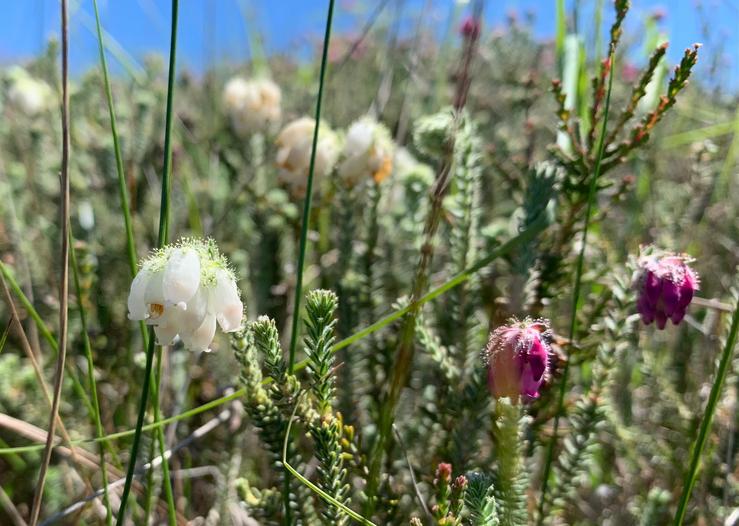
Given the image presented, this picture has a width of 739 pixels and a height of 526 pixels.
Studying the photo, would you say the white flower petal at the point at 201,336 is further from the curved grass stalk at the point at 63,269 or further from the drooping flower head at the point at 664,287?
the drooping flower head at the point at 664,287

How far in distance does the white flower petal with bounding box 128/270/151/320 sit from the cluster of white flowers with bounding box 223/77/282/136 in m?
1.52

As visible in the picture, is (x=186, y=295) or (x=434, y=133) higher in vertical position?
(x=434, y=133)

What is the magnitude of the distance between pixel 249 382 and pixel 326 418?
0.12m

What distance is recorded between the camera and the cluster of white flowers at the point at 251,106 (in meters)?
2.19

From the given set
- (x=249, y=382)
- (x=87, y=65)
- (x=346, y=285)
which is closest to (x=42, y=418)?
(x=346, y=285)

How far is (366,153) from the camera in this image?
5.26ft

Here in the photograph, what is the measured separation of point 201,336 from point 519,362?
1.17 ft

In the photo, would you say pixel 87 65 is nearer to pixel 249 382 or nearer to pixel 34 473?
pixel 34 473

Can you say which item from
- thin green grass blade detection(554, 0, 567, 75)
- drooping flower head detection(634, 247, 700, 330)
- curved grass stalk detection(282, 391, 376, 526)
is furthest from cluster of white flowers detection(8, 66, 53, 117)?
drooping flower head detection(634, 247, 700, 330)

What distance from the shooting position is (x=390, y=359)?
1342 mm

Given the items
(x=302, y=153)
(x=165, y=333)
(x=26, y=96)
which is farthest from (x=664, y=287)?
(x=26, y=96)

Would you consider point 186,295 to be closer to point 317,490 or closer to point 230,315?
point 230,315

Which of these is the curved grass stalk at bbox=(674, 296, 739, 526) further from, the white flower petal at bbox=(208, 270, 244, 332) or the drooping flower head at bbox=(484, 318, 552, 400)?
the white flower petal at bbox=(208, 270, 244, 332)

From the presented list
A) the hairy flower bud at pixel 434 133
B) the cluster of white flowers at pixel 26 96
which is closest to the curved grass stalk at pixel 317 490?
the hairy flower bud at pixel 434 133
